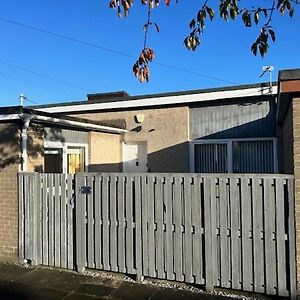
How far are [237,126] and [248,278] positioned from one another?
619 cm

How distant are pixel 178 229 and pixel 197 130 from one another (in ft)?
19.6

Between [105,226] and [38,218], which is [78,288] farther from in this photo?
[38,218]

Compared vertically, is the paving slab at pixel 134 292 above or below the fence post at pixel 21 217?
below

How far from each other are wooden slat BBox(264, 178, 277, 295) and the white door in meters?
7.04

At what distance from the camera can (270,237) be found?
4.71 meters

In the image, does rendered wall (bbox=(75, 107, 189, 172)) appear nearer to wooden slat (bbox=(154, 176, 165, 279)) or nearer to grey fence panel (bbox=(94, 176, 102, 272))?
grey fence panel (bbox=(94, 176, 102, 272))

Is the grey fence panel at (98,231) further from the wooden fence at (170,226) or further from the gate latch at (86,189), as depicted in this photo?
the gate latch at (86,189)

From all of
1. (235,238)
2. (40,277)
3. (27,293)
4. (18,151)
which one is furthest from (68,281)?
(235,238)

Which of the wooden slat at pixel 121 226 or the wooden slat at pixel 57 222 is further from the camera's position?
the wooden slat at pixel 57 222

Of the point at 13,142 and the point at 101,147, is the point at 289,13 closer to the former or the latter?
the point at 13,142

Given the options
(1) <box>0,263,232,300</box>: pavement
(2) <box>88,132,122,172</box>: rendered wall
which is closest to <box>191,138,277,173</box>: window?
(2) <box>88,132,122,172</box>: rendered wall

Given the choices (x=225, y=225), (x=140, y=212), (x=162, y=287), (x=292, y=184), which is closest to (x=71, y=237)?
(x=140, y=212)

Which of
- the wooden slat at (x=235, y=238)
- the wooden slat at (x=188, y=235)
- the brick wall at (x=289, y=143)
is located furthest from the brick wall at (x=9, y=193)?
the brick wall at (x=289, y=143)

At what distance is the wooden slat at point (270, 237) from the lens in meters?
4.71
